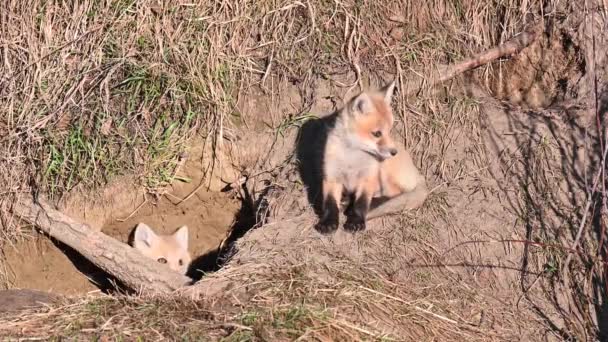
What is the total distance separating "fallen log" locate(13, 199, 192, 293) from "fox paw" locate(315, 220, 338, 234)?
84 cm

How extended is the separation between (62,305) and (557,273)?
9.49ft

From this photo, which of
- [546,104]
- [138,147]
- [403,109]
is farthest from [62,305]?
[546,104]

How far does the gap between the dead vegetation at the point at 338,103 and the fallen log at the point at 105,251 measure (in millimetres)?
175

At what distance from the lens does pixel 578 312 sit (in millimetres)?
5578

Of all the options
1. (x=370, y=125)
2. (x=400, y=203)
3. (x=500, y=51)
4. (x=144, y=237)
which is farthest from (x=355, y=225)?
(x=500, y=51)

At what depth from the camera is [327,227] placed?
18.6ft

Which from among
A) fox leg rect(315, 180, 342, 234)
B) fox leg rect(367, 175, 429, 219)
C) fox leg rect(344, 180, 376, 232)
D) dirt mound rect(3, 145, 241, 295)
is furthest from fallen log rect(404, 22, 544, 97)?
dirt mound rect(3, 145, 241, 295)

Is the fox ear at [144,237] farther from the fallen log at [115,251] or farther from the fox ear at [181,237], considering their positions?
the fallen log at [115,251]

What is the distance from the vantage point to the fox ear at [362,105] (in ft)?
18.3

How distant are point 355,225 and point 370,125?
0.62 m

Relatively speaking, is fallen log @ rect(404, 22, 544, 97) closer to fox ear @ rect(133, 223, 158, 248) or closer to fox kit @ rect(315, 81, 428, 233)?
fox kit @ rect(315, 81, 428, 233)

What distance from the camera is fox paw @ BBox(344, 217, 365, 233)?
5.73 meters

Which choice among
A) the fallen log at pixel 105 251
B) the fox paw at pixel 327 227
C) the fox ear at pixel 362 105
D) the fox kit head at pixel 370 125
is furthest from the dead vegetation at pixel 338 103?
the fox ear at pixel 362 105

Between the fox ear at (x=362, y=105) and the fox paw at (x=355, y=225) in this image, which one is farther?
the fox paw at (x=355, y=225)
